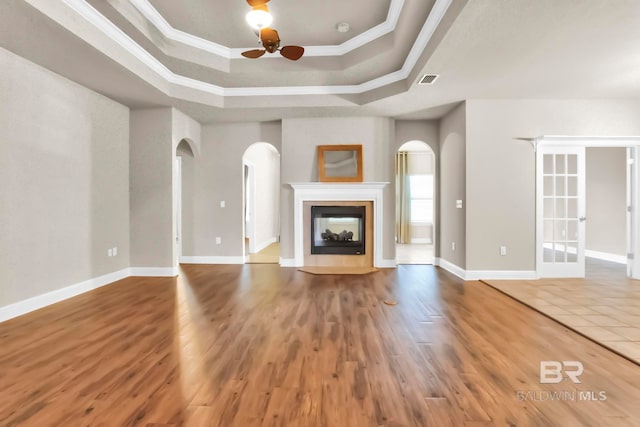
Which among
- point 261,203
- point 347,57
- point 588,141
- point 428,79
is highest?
point 347,57

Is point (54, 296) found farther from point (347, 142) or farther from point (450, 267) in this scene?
point (450, 267)

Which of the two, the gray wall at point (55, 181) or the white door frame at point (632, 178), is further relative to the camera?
the white door frame at point (632, 178)

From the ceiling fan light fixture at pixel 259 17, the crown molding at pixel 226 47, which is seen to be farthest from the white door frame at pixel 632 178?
the ceiling fan light fixture at pixel 259 17

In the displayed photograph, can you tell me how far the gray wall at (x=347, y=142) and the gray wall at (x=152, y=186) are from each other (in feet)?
6.31

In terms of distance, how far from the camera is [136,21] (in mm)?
3207

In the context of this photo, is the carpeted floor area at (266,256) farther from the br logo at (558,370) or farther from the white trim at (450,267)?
the br logo at (558,370)

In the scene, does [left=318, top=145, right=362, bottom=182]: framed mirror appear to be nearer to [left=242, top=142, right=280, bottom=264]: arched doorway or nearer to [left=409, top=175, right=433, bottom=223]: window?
[left=242, top=142, right=280, bottom=264]: arched doorway

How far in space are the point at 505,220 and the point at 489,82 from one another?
79.3 inches

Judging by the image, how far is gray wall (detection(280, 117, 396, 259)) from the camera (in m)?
5.42

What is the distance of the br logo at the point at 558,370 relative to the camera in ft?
6.30

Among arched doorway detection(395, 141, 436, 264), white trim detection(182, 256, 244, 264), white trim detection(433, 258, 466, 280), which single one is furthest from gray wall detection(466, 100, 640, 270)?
arched doorway detection(395, 141, 436, 264)

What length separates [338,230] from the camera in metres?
5.59

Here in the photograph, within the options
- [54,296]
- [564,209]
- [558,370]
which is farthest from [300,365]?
[564,209]

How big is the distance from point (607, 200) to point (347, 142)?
18.4ft
